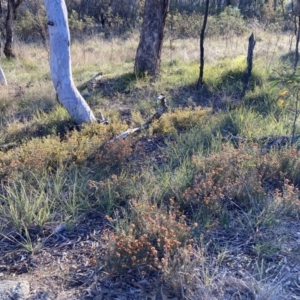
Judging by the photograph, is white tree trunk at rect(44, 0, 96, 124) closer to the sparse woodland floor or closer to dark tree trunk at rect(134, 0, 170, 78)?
the sparse woodland floor

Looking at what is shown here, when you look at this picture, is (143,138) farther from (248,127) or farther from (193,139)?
(248,127)

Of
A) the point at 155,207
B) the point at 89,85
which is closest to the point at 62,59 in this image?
the point at 89,85

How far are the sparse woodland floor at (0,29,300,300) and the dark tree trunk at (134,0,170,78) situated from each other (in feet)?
7.85

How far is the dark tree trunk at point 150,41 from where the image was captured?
8.52 metres

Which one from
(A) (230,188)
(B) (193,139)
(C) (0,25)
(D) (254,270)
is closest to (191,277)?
(D) (254,270)

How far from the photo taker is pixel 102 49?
1355 cm

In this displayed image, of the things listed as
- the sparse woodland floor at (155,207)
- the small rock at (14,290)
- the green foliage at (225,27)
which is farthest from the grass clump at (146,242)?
the green foliage at (225,27)

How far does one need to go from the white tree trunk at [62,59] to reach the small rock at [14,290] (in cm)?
324

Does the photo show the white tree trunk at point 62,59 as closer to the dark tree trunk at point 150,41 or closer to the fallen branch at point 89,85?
the fallen branch at point 89,85

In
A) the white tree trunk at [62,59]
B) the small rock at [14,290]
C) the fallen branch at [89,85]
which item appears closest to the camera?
the small rock at [14,290]

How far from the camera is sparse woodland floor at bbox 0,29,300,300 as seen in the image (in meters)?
2.73

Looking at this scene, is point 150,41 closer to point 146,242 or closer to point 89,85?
point 89,85

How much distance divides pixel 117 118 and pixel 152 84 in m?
2.23

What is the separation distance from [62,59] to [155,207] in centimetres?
320
